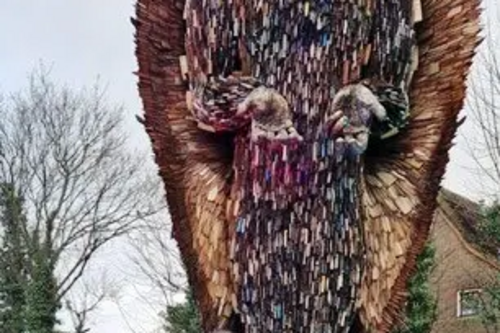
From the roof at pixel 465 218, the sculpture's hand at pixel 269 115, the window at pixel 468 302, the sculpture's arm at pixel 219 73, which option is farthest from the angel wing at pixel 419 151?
the window at pixel 468 302

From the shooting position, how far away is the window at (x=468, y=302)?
15.3 metres

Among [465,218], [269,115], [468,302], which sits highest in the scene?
[269,115]

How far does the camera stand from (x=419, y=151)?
292cm

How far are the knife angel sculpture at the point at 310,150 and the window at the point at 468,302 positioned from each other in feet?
41.8

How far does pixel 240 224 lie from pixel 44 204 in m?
14.7

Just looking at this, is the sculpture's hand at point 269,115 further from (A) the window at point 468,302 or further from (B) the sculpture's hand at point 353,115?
(A) the window at point 468,302

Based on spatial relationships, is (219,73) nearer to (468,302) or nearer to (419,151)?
(419,151)

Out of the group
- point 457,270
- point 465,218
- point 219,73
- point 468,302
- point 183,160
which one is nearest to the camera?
point 219,73

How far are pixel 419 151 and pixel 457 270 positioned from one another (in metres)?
13.8

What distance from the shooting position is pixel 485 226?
13664 millimetres

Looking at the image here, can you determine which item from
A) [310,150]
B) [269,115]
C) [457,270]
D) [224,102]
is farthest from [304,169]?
[457,270]

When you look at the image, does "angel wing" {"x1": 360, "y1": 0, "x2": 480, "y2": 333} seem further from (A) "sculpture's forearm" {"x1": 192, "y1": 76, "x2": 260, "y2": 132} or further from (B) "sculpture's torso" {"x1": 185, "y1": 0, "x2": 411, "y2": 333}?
(A) "sculpture's forearm" {"x1": 192, "y1": 76, "x2": 260, "y2": 132}

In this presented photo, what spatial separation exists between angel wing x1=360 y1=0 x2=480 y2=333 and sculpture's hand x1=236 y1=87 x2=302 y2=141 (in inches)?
14.1

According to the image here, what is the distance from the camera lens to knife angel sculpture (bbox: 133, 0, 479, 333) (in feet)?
8.95
